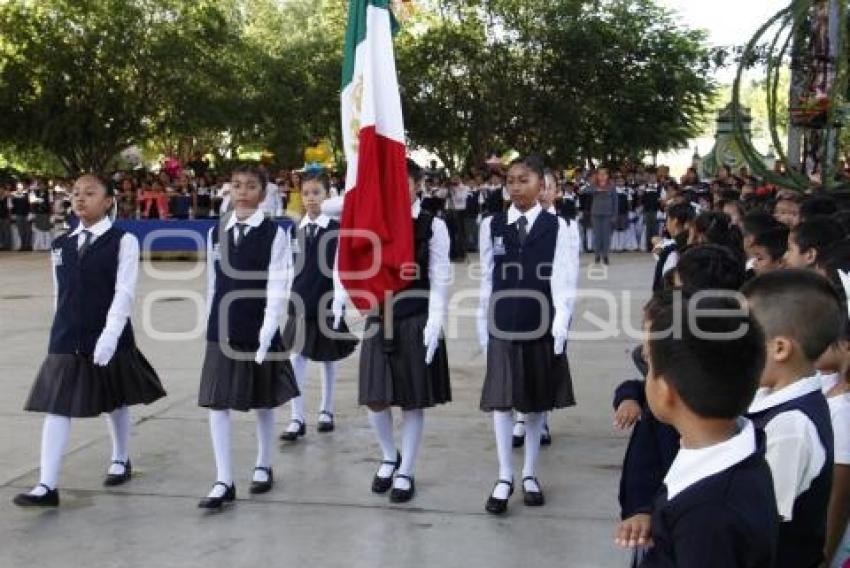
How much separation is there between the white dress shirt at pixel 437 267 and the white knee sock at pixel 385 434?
556 mm

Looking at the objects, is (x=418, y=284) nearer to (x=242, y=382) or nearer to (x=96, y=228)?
(x=242, y=382)

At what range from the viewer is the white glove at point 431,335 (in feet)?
15.5

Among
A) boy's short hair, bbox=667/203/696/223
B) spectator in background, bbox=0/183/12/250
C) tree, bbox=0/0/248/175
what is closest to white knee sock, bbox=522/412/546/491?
boy's short hair, bbox=667/203/696/223

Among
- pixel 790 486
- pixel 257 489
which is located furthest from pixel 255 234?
pixel 790 486

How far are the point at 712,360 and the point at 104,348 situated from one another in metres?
3.48

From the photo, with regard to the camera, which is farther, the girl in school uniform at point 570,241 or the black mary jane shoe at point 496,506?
the girl in school uniform at point 570,241

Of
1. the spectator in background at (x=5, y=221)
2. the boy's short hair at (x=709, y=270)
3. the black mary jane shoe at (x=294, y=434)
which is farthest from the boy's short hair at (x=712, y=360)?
the spectator in background at (x=5, y=221)

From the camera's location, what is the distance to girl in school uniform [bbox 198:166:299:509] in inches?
187

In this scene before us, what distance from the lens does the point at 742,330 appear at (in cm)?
191

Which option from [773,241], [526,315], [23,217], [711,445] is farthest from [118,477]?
[23,217]

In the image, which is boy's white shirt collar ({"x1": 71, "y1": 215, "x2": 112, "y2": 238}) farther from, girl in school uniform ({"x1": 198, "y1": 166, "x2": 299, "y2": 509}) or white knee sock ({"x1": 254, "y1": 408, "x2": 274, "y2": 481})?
white knee sock ({"x1": 254, "y1": 408, "x2": 274, "y2": 481})

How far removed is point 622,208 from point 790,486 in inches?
631

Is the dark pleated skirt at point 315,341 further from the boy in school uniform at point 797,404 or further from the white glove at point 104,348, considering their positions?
the boy in school uniform at point 797,404

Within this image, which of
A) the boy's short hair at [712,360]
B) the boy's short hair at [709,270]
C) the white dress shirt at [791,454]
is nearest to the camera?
the boy's short hair at [712,360]
